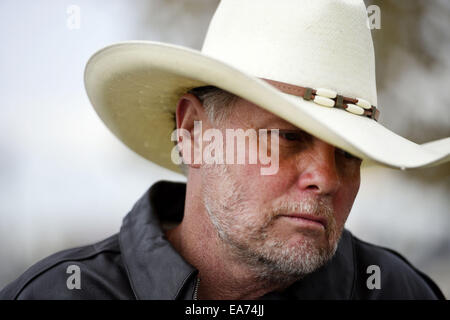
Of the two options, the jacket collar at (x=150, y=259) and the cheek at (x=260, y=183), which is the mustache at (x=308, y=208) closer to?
the cheek at (x=260, y=183)

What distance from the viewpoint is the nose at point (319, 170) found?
1.55 metres

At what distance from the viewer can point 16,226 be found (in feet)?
13.3

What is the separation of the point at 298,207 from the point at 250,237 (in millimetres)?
199

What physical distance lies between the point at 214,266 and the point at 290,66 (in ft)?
2.52

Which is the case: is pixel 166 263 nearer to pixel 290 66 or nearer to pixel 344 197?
pixel 344 197

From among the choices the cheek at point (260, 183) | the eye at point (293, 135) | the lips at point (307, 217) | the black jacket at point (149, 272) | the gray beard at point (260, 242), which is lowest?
the black jacket at point (149, 272)

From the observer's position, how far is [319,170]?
156cm

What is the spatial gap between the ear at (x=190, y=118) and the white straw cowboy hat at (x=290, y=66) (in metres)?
0.07

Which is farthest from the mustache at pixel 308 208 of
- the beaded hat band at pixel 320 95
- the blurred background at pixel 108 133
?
the blurred background at pixel 108 133

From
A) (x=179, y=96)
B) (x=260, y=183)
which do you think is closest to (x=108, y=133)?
(x=179, y=96)

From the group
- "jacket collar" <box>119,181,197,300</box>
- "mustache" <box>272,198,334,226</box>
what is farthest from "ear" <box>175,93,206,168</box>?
"mustache" <box>272,198,334,226</box>

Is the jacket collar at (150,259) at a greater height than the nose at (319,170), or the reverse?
the nose at (319,170)

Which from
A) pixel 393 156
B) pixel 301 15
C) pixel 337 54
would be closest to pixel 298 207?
pixel 393 156

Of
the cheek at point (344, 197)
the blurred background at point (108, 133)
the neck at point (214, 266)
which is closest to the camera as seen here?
the cheek at point (344, 197)
